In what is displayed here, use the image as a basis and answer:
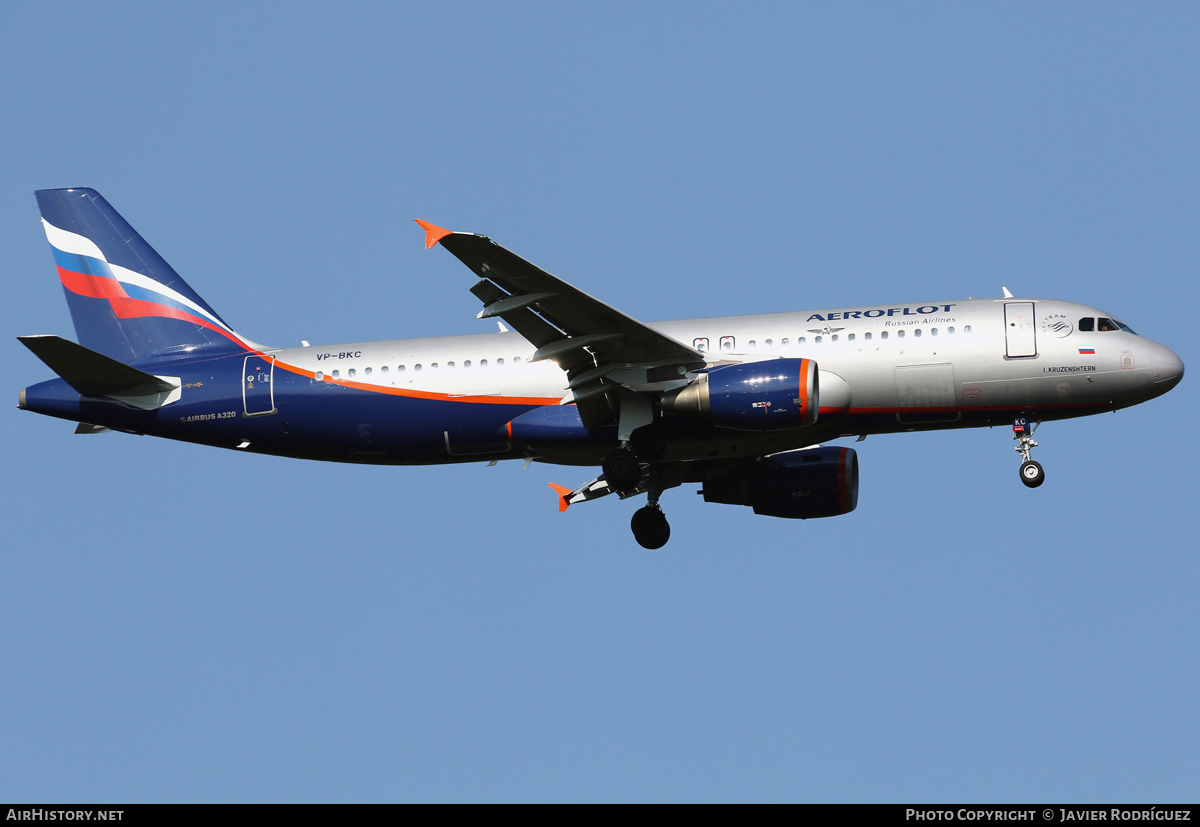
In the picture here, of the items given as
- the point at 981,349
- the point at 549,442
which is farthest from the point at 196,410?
the point at 981,349

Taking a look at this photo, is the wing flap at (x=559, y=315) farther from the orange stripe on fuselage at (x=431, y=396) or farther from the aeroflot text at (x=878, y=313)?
the aeroflot text at (x=878, y=313)

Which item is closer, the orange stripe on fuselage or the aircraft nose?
the aircraft nose

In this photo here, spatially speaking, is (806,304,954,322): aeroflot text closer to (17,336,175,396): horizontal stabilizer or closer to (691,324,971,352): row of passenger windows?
(691,324,971,352): row of passenger windows

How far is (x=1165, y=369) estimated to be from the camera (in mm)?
33031

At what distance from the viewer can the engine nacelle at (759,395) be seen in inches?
1240

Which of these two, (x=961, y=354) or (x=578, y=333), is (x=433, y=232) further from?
(x=961, y=354)

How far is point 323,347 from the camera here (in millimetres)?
36219

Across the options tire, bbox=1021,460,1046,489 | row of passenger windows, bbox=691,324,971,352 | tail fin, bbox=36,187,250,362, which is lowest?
tire, bbox=1021,460,1046,489

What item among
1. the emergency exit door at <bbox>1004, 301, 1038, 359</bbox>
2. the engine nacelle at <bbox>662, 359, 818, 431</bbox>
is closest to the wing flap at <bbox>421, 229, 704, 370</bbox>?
the engine nacelle at <bbox>662, 359, 818, 431</bbox>

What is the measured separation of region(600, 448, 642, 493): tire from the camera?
1304 inches

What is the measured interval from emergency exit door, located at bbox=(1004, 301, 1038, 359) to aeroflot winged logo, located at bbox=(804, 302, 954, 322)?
1456 millimetres

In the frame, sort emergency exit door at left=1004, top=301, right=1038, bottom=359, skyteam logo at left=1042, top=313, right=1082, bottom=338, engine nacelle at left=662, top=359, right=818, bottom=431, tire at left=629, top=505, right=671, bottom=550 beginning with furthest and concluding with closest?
tire at left=629, top=505, right=671, bottom=550
skyteam logo at left=1042, top=313, right=1082, bottom=338
emergency exit door at left=1004, top=301, right=1038, bottom=359
engine nacelle at left=662, top=359, right=818, bottom=431
